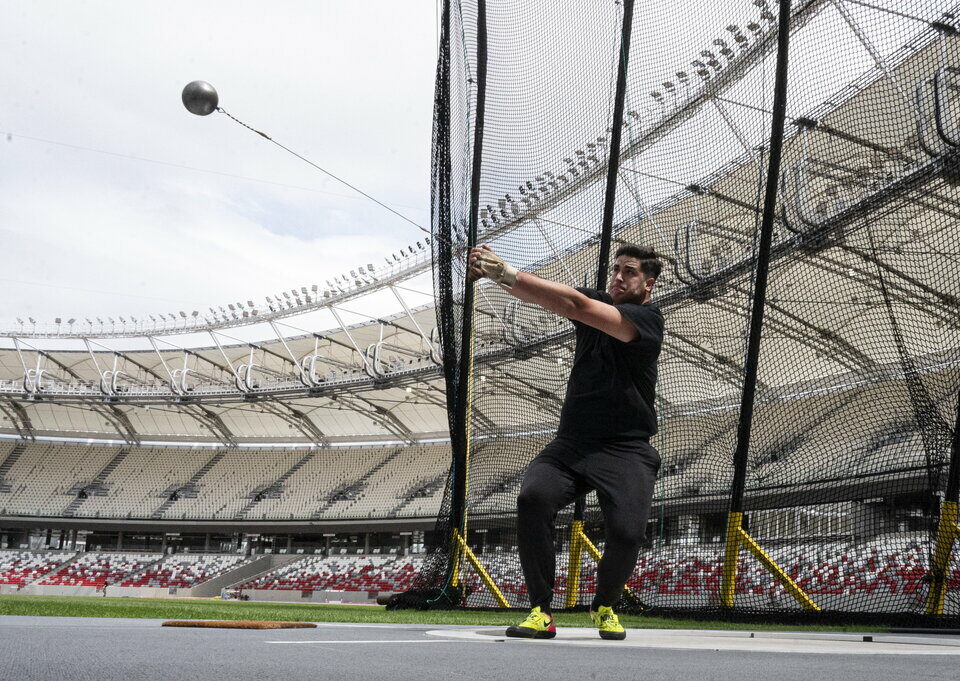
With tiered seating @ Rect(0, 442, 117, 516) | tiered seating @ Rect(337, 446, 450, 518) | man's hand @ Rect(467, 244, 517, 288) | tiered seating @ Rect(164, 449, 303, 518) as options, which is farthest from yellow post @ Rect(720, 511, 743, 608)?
tiered seating @ Rect(0, 442, 117, 516)

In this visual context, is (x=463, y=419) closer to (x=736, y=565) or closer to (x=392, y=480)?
(x=736, y=565)

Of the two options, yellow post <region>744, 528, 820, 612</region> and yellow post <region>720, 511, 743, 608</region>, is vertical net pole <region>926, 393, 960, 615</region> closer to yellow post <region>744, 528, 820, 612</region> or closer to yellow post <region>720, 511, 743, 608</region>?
yellow post <region>744, 528, 820, 612</region>

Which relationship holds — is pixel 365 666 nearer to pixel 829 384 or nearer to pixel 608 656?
pixel 608 656

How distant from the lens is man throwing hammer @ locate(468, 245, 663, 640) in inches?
123

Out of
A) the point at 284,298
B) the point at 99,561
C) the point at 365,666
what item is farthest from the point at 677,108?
the point at 99,561

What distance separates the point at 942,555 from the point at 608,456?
231cm

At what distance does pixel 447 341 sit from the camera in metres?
7.09

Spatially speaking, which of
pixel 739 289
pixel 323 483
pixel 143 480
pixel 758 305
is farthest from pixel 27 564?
pixel 758 305

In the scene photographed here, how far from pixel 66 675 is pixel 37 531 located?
4645 centimetres

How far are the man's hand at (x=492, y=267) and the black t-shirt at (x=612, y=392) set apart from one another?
24.3 inches

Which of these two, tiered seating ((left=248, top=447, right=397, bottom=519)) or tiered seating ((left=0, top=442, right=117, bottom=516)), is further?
tiered seating ((left=0, top=442, right=117, bottom=516))

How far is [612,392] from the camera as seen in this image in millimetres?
3232

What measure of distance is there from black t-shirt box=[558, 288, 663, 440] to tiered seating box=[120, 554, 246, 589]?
1425 inches

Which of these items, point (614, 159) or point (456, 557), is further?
point (456, 557)
